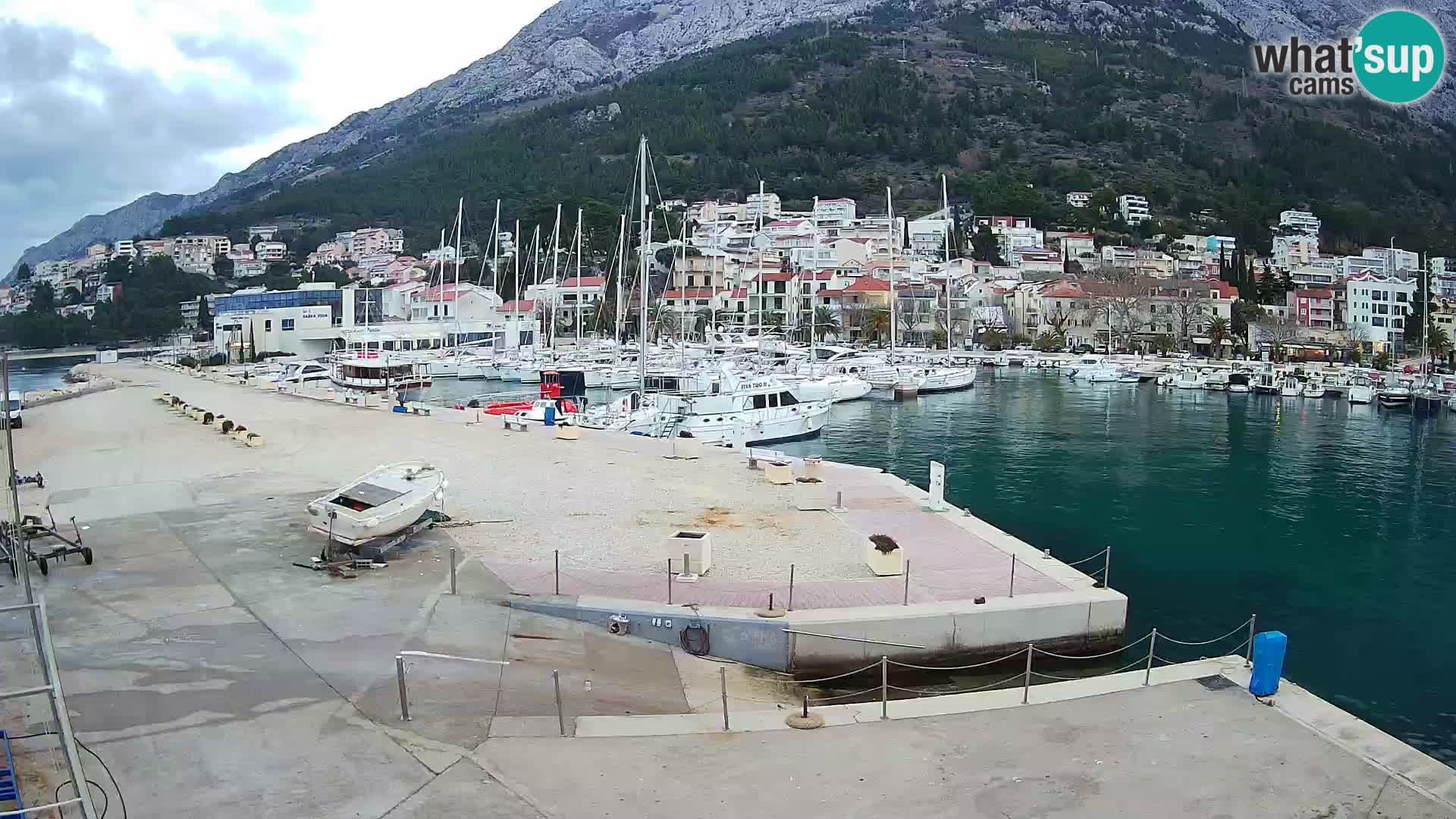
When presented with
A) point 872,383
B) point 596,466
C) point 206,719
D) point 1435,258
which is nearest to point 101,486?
point 596,466

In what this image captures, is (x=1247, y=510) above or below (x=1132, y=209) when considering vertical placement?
below

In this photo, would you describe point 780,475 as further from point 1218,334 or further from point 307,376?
point 1218,334

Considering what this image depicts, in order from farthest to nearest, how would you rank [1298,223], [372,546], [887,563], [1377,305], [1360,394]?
[1298,223]
[1377,305]
[1360,394]
[372,546]
[887,563]

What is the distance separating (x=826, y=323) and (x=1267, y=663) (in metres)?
87.6

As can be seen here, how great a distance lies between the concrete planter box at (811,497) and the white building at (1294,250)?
13791 cm

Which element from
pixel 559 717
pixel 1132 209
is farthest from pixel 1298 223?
pixel 559 717

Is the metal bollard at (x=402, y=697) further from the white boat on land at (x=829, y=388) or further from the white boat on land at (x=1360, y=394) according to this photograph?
the white boat on land at (x=1360, y=394)

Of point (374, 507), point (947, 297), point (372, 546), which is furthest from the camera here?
point (947, 297)

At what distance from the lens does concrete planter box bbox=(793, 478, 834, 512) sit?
18.4 meters

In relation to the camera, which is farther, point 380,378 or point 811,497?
point 380,378

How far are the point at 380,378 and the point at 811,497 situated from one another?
4273cm

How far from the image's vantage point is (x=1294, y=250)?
147m

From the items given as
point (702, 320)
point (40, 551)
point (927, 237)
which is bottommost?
point (40, 551)

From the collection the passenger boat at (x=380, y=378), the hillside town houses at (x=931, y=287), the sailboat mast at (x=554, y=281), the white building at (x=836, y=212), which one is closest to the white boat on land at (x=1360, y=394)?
the hillside town houses at (x=931, y=287)
